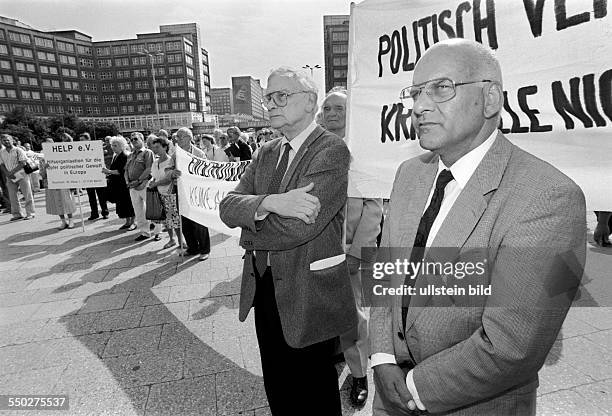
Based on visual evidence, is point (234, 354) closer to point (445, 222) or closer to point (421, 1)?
point (445, 222)

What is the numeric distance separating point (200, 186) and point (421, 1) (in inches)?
141

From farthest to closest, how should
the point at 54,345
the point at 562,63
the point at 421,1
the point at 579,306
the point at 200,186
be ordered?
the point at 200,186 → the point at 579,306 → the point at 54,345 → the point at 421,1 → the point at 562,63

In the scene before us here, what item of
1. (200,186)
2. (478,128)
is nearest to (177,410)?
(478,128)

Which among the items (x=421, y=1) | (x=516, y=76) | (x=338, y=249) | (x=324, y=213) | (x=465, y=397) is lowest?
(x=465, y=397)

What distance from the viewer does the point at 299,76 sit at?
1.89 metres

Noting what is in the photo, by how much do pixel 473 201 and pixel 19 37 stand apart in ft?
366

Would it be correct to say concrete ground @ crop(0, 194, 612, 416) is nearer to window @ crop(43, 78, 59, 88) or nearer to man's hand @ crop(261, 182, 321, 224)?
man's hand @ crop(261, 182, 321, 224)

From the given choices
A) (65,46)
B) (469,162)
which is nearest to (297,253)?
(469,162)

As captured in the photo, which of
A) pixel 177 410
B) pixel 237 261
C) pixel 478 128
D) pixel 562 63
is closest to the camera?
pixel 478 128

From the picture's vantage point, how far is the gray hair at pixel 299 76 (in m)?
1.87

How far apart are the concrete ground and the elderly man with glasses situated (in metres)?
1.33

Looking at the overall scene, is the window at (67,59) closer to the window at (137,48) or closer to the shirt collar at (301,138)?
the window at (137,48)

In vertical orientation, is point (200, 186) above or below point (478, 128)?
below

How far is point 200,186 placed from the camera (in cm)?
487
